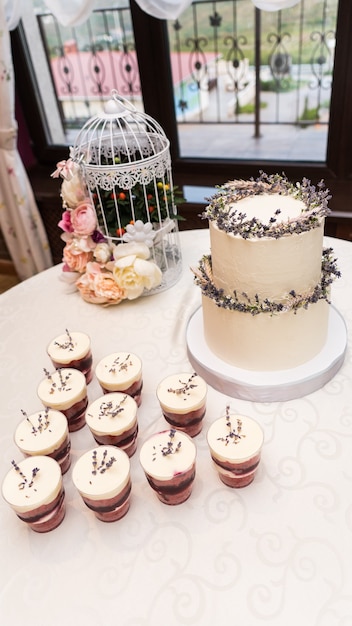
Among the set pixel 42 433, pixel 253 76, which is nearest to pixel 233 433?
pixel 42 433

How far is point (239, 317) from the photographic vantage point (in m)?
0.89

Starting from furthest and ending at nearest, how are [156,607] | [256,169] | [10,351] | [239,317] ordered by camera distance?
[256,169] < [10,351] < [239,317] < [156,607]

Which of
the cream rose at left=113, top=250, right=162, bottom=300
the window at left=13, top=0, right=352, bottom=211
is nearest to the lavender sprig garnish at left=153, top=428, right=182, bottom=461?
the cream rose at left=113, top=250, right=162, bottom=300

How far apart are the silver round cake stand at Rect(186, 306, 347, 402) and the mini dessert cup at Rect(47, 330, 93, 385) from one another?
0.74ft

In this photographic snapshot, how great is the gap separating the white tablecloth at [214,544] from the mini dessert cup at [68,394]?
0.04 meters

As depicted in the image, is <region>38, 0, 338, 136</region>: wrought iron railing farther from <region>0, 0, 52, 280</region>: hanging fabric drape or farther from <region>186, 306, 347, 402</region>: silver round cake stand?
<region>186, 306, 347, 402</region>: silver round cake stand

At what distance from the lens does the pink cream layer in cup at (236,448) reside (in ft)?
2.36

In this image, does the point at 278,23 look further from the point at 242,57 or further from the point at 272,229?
the point at 272,229

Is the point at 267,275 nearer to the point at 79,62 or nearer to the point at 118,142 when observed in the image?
the point at 118,142

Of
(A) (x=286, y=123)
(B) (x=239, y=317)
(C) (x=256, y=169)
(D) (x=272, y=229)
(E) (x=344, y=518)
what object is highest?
(D) (x=272, y=229)

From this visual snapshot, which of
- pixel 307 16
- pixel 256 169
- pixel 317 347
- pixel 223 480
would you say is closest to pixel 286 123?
pixel 307 16

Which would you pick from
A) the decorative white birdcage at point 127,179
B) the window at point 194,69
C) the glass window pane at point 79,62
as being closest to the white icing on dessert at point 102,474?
the decorative white birdcage at point 127,179

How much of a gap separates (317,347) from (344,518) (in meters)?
0.34

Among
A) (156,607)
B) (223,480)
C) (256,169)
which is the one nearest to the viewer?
(156,607)
